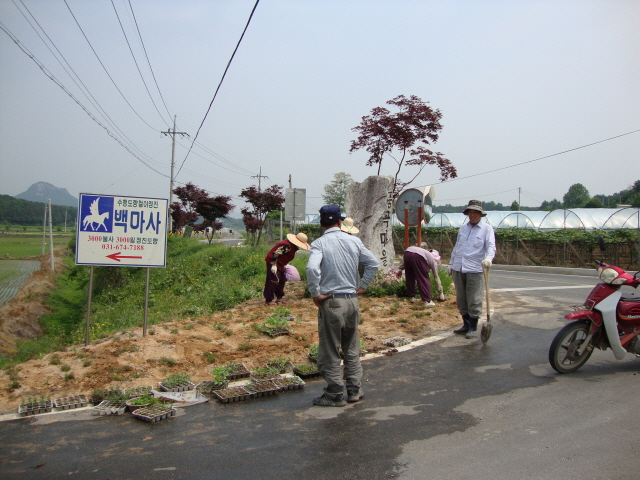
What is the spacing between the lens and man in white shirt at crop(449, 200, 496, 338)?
685cm

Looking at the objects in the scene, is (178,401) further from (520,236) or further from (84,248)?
(520,236)

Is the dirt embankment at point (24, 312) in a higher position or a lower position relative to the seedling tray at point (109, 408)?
lower

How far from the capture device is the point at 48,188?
9800cm

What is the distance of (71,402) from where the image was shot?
470 centimetres

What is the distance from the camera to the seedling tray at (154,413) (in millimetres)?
4246

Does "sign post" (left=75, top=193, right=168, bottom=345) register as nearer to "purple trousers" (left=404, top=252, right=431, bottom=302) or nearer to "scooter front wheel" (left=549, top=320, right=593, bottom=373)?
"purple trousers" (left=404, top=252, right=431, bottom=302)

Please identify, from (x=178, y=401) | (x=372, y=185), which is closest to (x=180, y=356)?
(x=178, y=401)

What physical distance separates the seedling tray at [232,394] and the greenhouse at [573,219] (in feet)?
84.6

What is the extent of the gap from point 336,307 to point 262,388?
1269mm

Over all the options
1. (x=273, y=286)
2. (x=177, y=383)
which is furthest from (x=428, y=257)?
(x=177, y=383)

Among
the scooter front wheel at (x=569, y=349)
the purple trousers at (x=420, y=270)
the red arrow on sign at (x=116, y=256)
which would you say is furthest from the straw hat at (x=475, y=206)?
the red arrow on sign at (x=116, y=256)

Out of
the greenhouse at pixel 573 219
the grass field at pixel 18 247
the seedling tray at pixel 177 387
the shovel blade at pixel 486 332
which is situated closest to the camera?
the seedling tray at pixel 177 387

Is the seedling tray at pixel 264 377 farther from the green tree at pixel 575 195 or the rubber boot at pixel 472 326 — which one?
the green tree at pixel 575 195

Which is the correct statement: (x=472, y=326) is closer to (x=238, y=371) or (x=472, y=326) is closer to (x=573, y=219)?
(x=238, y=371)
